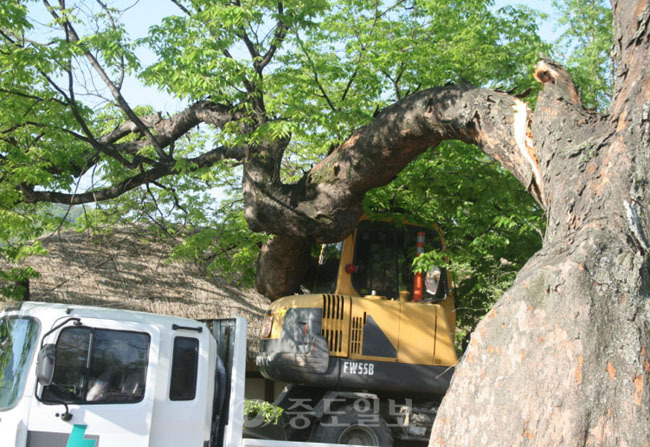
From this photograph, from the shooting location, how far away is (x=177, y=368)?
17.8 feet

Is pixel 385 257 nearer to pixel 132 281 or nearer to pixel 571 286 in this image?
pixel 571 286

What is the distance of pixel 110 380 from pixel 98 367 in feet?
0.47

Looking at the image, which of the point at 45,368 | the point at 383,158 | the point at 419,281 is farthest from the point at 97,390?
the point at 419,281

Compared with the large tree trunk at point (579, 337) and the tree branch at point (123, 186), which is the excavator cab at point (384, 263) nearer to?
the tree branch at point (123, 186)

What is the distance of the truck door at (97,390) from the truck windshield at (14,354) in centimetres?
20

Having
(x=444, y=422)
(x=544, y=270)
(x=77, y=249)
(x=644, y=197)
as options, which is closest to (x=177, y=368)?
(x=444, y=422)

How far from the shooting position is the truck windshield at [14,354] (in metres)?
4.83

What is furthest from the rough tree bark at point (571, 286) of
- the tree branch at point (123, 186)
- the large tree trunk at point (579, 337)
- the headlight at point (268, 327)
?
the tree branch at point (123, 186)

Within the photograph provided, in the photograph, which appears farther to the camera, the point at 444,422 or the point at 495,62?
the point at 495,62

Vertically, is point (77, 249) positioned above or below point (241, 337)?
above

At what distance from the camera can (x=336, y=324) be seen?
7.73m

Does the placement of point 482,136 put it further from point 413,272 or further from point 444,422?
point 444,422

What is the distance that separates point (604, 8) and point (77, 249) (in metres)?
22.0

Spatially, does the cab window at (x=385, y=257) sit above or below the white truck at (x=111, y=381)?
above
